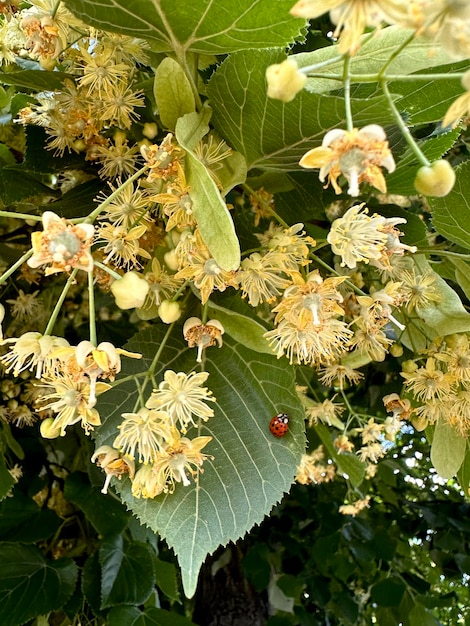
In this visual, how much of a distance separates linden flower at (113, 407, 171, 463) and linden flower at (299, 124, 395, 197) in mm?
238

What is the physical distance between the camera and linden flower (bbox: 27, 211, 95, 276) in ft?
1.30

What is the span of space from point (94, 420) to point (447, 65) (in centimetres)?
38

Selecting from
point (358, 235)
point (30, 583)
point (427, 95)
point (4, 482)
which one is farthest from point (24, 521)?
point (427, 95)

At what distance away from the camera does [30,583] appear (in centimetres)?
95

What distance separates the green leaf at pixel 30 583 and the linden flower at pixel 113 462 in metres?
0.49

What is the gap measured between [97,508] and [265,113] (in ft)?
2.38

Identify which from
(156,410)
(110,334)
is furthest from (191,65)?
(110,334)

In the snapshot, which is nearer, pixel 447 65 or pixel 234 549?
pixel 447 65

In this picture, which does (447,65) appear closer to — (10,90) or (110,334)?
(10,90)

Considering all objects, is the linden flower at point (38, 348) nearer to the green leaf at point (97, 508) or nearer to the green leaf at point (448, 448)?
the green leaf at point (448, 448)

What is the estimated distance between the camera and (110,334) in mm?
1061

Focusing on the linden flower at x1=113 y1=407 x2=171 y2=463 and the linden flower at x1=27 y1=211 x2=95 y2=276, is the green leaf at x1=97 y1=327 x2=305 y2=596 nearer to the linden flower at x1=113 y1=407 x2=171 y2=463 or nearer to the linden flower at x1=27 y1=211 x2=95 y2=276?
the linden flower at x1=113 y1=407 x2=171 y2=463

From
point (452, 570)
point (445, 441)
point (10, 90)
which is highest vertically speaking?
point (10, 90)

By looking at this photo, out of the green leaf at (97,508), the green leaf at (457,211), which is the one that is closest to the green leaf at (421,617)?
the green leaf at (97,508)
